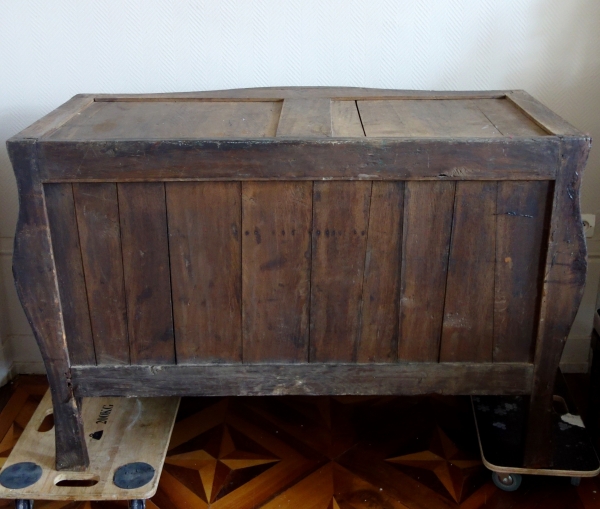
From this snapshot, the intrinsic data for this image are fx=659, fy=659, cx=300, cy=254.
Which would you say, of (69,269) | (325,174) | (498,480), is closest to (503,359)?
(498,480)

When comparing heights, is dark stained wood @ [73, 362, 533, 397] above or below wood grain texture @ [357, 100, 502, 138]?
below

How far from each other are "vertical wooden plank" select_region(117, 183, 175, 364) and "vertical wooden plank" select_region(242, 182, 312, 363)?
0.43ft

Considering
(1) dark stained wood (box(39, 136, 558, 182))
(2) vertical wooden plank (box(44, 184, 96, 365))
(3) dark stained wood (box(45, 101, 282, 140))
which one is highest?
(3) dark stained wood (box(45, 101, 282, 140))

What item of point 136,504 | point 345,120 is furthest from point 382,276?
point 136,504

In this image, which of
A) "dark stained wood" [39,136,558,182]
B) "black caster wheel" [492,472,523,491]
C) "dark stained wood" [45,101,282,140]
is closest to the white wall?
"dark stained wood" [45,101,282,140]

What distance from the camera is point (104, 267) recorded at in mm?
1094

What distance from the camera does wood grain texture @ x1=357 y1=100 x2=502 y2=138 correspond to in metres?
1.07

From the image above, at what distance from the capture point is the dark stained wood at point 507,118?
3.49ft

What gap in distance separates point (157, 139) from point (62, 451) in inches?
24.4

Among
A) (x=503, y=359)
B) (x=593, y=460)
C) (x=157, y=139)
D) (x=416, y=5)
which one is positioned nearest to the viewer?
(x=157, y=139)

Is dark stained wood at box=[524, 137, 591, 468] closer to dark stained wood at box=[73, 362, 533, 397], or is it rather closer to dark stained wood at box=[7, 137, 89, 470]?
dark stained wood at box=[73, 362, 533, 397]

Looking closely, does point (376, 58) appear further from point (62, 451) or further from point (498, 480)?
point (62, 451)

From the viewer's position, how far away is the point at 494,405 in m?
1.42

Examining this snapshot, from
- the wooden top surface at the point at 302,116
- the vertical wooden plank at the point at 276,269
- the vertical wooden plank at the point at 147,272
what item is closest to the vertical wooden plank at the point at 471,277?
the wooden top surface at the point at 302,116
